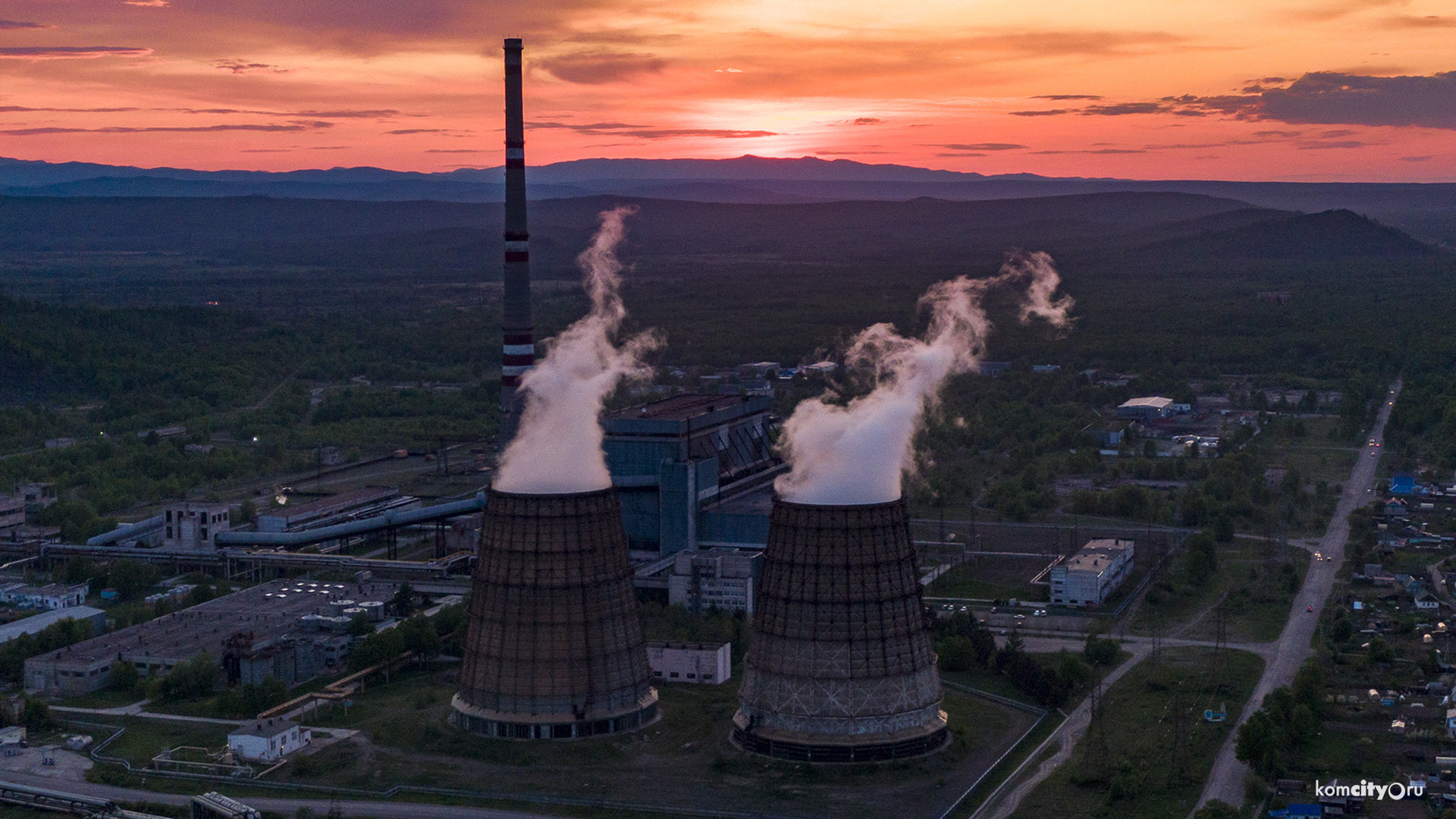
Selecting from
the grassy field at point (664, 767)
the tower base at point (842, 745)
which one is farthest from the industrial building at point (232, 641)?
the tower base at point (842, 745)

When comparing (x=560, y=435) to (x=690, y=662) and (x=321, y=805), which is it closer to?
(x=690, y=662)

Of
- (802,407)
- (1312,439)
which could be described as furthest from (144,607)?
(1312,439)

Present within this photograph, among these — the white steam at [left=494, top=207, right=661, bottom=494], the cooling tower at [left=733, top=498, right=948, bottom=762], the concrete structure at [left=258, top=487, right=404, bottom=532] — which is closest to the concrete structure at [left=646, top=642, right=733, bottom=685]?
the white steam at [left=494, top=207, right=661, bottom=494]

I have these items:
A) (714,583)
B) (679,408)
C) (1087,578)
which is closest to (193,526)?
(679,408)

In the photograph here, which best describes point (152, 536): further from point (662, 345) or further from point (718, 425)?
point (662, 345)

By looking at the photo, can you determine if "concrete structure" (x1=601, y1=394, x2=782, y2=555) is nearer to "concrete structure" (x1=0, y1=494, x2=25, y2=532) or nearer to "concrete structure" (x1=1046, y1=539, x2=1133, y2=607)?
"concrete structure" (x1=1046, y1=539, x2=1133, y2=607)

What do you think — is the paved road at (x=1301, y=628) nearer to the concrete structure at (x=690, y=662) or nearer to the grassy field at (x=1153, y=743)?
the grassy field at (x=1153, y=743)
